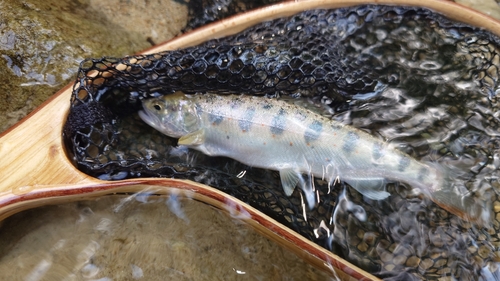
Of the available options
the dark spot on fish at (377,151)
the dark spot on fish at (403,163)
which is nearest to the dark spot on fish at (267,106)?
the dark spot on fish at (377,151)

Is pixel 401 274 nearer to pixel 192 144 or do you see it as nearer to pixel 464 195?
pixel 464 195

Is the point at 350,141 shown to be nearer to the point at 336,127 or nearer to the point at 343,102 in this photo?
the point at 336,127

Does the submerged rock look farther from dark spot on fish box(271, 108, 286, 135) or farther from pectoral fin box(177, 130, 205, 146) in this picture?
dark spot on fish box(271, 108, 286, 135)

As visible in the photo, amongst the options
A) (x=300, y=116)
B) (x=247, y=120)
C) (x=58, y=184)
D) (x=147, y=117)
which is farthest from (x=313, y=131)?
(x=58, y=184)

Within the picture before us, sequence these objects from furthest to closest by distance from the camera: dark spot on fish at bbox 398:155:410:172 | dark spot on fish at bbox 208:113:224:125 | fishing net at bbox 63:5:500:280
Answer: dark spot on fish at bbox 208:113:224:125, fishing net at bbox 63:5:500:280, dark spot on fish at bbox 398:155:410:172

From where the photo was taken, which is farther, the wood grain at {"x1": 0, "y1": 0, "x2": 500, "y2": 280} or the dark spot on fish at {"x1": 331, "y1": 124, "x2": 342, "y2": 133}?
the dark spot on fish at {"x1": 331, "y1": 124, "x2": 342, "y2": 133}

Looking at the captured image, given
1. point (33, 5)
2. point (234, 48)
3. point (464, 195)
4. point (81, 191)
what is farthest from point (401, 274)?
point (33, 5)

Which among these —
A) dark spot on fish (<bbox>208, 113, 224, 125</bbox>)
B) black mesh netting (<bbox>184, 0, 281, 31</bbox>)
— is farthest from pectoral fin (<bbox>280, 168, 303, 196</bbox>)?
black mesh netting (<bbox>184, 0, 281, 31</bbox>)

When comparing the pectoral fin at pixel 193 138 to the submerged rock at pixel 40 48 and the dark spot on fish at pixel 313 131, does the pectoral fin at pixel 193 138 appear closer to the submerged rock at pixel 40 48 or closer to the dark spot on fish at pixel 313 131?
the dark spot on fish at pixel 313 131
